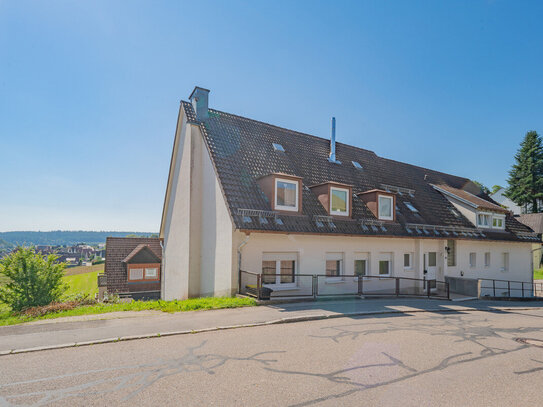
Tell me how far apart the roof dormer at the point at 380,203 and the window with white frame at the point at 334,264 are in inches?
124

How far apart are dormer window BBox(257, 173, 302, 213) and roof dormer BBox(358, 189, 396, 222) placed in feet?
15.3

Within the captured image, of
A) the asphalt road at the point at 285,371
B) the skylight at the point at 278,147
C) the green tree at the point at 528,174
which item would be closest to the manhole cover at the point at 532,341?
the asphalt road at the point at 285,371

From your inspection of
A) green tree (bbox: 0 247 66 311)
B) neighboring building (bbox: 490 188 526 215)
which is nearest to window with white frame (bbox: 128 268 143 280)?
green tree (bbox: 0 247 66 311)

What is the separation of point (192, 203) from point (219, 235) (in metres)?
2.64

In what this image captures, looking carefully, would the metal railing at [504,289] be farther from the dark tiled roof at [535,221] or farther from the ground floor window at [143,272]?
the ground floor window at [143,272]

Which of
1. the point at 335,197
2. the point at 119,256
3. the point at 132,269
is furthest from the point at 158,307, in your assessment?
the point at 119,256

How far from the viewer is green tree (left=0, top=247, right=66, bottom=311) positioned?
1281 centimetres

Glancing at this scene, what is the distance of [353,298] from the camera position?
48.0ft

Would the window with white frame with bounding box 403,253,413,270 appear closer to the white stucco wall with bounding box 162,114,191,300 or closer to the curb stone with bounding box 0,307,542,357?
the curb stone with bounding box 0,307,542,357

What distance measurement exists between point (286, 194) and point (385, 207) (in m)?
6.21

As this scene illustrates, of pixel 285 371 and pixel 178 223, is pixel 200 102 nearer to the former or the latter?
pixel 178 223

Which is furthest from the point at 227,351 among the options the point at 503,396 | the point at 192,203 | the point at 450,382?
the point at 192,203

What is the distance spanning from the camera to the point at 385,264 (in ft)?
58.6

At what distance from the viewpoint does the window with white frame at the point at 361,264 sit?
1664 cm
